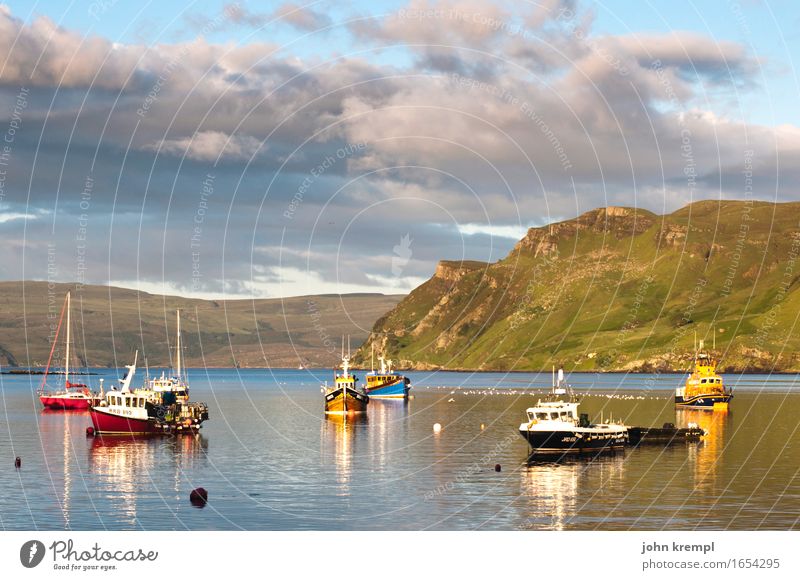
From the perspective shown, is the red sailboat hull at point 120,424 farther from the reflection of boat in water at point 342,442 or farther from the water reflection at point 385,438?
the water reflection at point 385,438

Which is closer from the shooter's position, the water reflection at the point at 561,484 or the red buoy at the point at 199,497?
the water reflection at the point at 561,484

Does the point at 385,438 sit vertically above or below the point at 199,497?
below

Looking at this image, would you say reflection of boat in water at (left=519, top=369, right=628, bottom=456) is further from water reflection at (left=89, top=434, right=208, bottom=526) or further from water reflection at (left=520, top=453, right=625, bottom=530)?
water reflection at (left=89, top=434, right=208, bottom=526)

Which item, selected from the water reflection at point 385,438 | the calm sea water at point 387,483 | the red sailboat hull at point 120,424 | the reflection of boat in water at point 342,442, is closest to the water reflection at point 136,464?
the calm sea water at point 387,483

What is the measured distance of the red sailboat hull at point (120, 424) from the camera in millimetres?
148500

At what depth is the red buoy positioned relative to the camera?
85.1 meters

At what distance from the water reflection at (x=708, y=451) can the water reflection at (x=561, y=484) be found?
7.70 metres

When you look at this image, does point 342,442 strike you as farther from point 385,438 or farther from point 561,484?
point 561,484

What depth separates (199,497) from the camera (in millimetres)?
86188

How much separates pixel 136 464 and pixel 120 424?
3697cm

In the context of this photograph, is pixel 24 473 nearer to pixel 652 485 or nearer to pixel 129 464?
pixel 129 464

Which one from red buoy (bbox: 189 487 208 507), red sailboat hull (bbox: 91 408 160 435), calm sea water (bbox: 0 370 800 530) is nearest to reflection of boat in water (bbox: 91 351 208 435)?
red sailboat hull (bbox: 91 408 160 435)

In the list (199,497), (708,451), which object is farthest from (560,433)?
(199,497)
